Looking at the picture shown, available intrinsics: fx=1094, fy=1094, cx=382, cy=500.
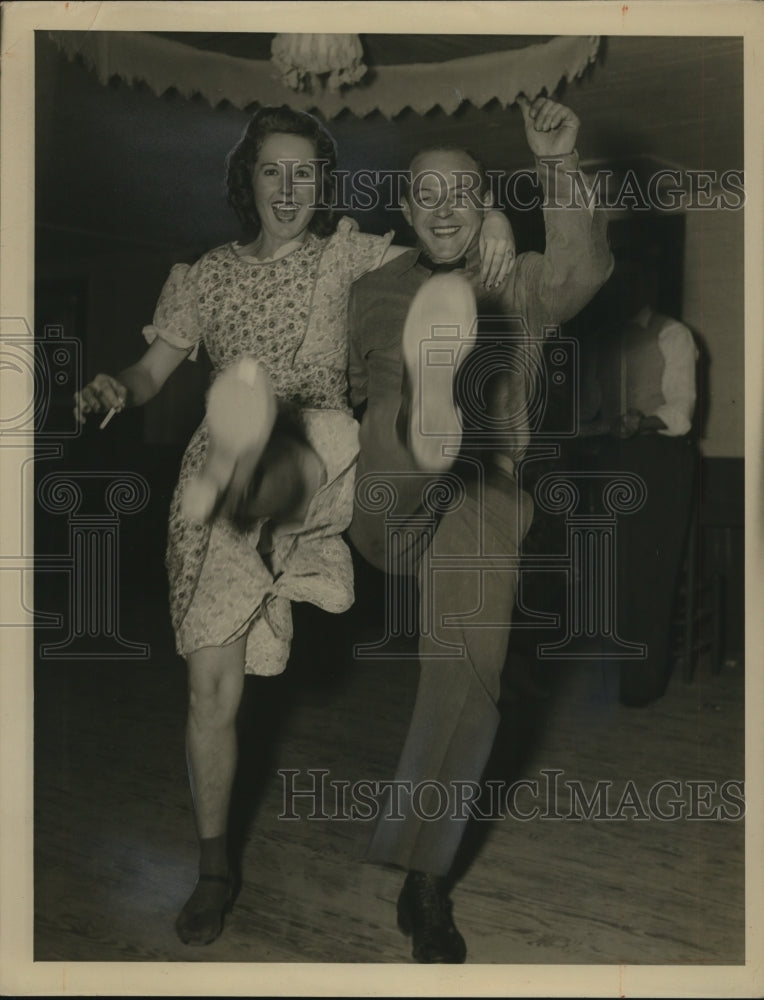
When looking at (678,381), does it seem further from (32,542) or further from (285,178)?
(32,542)

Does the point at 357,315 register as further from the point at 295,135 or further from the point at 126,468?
the point at 126,468

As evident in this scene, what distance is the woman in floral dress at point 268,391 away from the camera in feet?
7.00

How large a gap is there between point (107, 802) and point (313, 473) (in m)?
0.79

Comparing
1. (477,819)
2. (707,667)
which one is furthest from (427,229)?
(477,819)

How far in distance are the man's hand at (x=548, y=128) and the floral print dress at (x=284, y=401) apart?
34cm

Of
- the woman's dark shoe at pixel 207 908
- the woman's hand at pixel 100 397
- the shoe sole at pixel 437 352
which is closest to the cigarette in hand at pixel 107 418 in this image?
the woman's hand at pixel 100 397

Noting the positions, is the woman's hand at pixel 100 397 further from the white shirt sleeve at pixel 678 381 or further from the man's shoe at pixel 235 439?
the white shirt sleeve at pixel 678 381

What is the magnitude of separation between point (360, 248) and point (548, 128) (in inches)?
17.0

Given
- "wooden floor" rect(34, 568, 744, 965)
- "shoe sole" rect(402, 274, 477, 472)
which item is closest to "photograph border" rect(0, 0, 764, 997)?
"wooden floor" rect(34, 568, 744, 965)

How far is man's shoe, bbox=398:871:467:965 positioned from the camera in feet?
7.09

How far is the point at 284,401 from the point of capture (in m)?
2.13

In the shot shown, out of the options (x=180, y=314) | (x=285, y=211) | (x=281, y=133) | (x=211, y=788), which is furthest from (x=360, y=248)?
(x=211, y=788)

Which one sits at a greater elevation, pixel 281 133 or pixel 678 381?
pixel 281 133

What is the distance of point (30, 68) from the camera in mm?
2174
